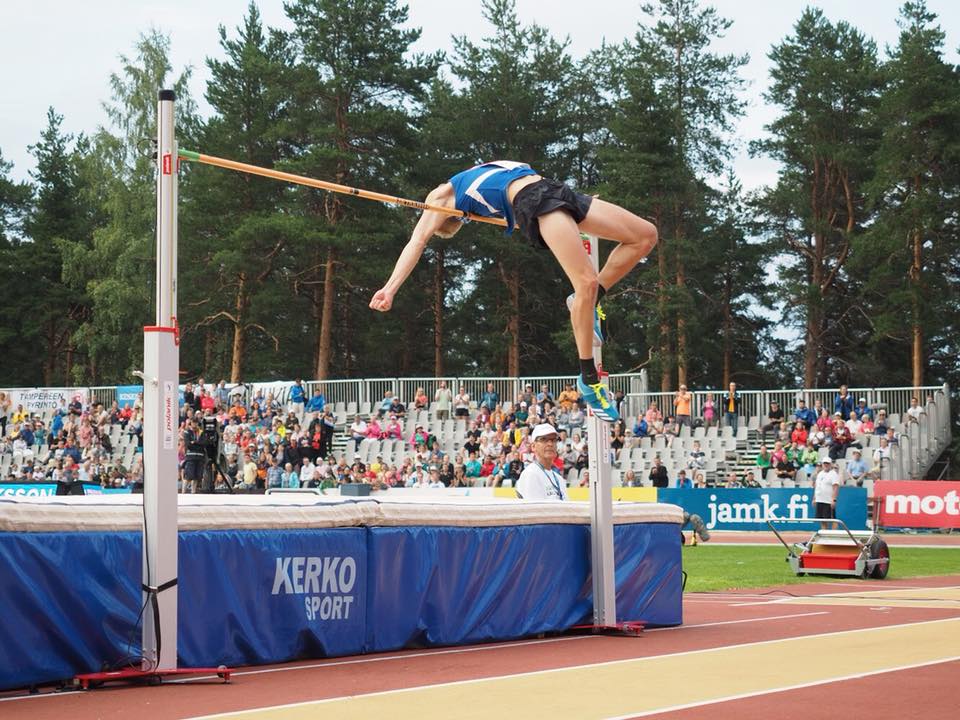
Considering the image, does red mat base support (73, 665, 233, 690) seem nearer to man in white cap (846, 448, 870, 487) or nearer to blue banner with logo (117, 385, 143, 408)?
man in white cap (846, 448, 870, 487)

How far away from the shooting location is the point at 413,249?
713cm

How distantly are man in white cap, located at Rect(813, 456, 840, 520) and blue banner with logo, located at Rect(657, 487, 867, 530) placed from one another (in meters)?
0.76

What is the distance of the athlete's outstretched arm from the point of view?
6918 millimetres

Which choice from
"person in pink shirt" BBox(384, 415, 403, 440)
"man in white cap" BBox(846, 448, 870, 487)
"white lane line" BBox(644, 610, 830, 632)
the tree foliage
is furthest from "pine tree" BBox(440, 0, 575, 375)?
"white lane line" BBox(644, 610, 830, 632)

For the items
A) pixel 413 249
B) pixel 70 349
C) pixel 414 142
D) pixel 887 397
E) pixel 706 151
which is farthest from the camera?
pixel 70 349

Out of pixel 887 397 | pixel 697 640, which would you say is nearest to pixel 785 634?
pixel 697 640

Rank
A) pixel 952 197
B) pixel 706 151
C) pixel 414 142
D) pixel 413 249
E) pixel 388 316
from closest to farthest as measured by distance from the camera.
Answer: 1. pixel 413 249
2. pixel 952 197
3. pixel 414 142
4. pixel 706 151
5. pixel 388 316

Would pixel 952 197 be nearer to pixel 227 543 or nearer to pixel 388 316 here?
pixel 388 316

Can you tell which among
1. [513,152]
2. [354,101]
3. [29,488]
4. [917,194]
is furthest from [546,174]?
[29,488]

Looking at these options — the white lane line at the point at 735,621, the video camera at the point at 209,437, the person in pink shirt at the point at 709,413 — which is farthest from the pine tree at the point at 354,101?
the white lane line at the point at 735,621

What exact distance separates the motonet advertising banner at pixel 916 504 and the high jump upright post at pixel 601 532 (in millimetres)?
15914

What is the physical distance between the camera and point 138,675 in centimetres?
636

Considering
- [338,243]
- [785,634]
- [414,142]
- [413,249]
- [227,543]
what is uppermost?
[414,142]

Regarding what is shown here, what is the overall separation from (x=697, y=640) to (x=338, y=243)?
31.1m
